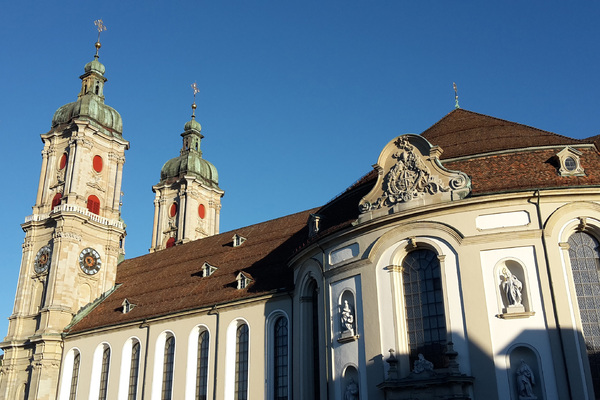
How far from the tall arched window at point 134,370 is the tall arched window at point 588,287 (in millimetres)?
25393

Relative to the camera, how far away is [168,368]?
37000 millimetres

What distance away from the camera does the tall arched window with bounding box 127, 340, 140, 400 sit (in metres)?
38.1

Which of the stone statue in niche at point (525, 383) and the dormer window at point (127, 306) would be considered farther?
the dormer window at point (127, 306)

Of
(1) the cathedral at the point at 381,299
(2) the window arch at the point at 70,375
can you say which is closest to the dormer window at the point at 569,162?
(1) the cathedral at the point at 381,299

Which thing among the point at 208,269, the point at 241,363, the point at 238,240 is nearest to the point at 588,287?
the point at 241,363

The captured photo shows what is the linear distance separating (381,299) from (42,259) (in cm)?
3089

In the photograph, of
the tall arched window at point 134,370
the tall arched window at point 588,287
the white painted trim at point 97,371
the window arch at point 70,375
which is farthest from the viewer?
the window arch at point 70,375

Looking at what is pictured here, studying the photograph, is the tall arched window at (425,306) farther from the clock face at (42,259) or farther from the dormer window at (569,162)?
the clock face at (42,259)

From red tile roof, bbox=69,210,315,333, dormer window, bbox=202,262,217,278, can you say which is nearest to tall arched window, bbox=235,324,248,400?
red tile roof, bbox=69,210,315,333

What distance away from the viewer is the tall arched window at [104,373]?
39.8 meters

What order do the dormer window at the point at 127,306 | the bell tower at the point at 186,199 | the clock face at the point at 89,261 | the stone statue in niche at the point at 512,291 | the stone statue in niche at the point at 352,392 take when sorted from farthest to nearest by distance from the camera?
the bell tower at the point at 186,199 < the clock face at the point at 89,261 < the dormer window at the point at 127,306 < the stone statue in niche at the point at 352,392 < the stone statue in niche at the point at 512,291

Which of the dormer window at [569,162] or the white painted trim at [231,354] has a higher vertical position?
the dormer window at [569,162]

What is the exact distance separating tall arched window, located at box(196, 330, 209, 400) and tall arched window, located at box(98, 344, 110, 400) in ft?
25.4

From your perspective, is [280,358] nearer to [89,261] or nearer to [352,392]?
[352,392]
